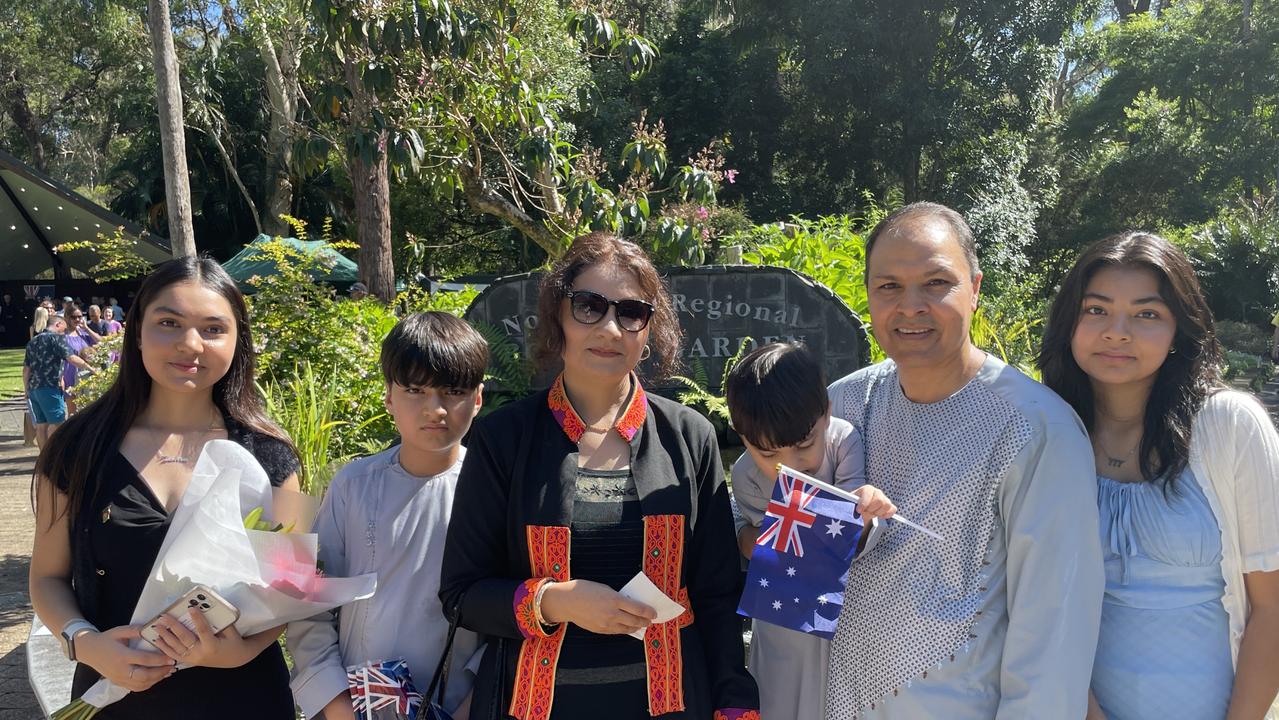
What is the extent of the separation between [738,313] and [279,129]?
19.7m

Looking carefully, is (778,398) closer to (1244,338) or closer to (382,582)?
(382,582)

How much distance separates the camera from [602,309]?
2002mm

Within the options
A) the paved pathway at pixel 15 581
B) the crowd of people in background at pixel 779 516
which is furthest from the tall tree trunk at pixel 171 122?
the crowd of people in background at pixel 779 516

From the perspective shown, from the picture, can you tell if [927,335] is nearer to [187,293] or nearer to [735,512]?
[735,512]

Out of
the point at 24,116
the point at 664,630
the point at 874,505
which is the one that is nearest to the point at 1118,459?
the point at 874,505

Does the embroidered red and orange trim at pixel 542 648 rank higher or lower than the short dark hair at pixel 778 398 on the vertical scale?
lower

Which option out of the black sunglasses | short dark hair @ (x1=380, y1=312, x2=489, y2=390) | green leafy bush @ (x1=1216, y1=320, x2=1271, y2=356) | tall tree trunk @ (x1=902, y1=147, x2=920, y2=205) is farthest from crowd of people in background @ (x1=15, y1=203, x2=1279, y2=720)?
green leafy bush @ (x1=1216, y1=320, x2=1271, y2=356)

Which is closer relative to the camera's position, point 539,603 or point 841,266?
point 539,603

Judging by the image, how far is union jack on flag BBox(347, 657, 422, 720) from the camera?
81.7 inches

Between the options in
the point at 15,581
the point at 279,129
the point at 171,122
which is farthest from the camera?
the point at 279,129

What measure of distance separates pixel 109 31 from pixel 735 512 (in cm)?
2681

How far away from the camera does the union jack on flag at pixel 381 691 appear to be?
2076 mm

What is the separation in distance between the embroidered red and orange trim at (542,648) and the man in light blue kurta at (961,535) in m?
0.59

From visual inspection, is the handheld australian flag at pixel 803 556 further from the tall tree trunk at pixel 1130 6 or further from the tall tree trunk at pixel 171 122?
the tall tree trunk at pixel 1130 6
